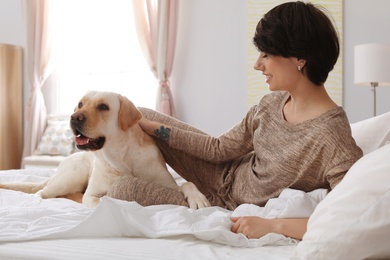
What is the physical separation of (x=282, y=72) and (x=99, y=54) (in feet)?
12.9

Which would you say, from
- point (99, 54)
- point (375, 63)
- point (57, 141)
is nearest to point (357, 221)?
point (375, 63)

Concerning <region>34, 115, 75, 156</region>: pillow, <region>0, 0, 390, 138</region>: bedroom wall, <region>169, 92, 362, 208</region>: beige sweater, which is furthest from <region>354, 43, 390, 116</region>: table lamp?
<region>34, 115, 75, 156</region>: pillow

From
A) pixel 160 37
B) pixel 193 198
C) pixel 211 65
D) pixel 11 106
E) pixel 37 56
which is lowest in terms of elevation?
pixel 193 198

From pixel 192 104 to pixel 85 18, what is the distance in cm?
157

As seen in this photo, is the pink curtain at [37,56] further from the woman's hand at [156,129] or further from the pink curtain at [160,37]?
the woman's hand at [156,129]

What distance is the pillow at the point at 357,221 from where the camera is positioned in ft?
3.09

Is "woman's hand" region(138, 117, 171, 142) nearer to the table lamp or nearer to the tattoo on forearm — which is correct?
the tattoo on forearm

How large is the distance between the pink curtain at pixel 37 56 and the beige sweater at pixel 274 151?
12.3 ft

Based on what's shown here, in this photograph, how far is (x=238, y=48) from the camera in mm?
4605

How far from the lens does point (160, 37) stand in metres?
4.73

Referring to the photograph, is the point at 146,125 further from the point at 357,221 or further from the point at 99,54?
the point at 99,54

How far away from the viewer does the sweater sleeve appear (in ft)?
5.95

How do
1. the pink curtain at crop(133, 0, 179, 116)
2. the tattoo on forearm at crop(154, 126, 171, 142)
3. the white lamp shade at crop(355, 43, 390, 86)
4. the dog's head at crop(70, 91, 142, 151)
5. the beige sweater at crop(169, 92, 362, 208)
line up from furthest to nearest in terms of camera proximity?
the pink curtain at crop(133, 0, 179, 116), the white lamp shade at crop(355, 43, 390, 86), the tattoo on forearm at crop(154, 126, 171, 142), the dog's head at crop(70, 91, 142, 151), the beige sweater at crop(169, 92, 362, 208)

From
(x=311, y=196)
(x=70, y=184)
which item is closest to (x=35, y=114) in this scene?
(x=70, y=184)
